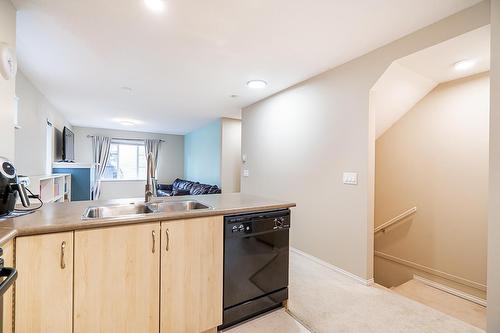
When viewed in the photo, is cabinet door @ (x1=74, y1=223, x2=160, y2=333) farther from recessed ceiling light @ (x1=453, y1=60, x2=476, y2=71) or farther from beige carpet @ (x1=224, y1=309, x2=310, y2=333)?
recessed ceiling light @ (x1=453, y1=60, x2=476, y2=71)

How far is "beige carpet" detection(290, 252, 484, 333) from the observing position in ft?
5.62

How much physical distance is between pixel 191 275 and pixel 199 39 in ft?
6.60

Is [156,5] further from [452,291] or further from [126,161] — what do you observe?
[126,161]

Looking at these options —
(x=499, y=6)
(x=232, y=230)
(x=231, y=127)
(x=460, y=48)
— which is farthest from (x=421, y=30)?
(x=231, y=127)

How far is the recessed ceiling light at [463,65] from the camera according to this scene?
215cm

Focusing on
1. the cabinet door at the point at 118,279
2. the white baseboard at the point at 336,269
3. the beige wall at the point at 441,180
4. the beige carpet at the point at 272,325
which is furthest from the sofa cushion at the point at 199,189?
the cabinet door at the point at 118,279

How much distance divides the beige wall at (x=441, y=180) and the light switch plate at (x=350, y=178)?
42.6 inches

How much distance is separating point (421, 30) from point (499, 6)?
1.70 ft

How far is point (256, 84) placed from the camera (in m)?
3.25

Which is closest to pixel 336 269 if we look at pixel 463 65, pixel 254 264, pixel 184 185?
pixel 254 264

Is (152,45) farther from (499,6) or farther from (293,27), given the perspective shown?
(499,6)

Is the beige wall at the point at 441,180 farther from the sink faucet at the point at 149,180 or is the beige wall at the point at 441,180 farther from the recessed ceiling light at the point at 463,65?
the sink faucet at the point at 149,180

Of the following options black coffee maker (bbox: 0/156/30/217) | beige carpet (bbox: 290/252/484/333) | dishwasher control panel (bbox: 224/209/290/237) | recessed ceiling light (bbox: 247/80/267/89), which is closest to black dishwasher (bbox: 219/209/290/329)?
dishwasher control panel (bbox: 224/209/290/237)

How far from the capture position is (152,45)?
226 centimetres
